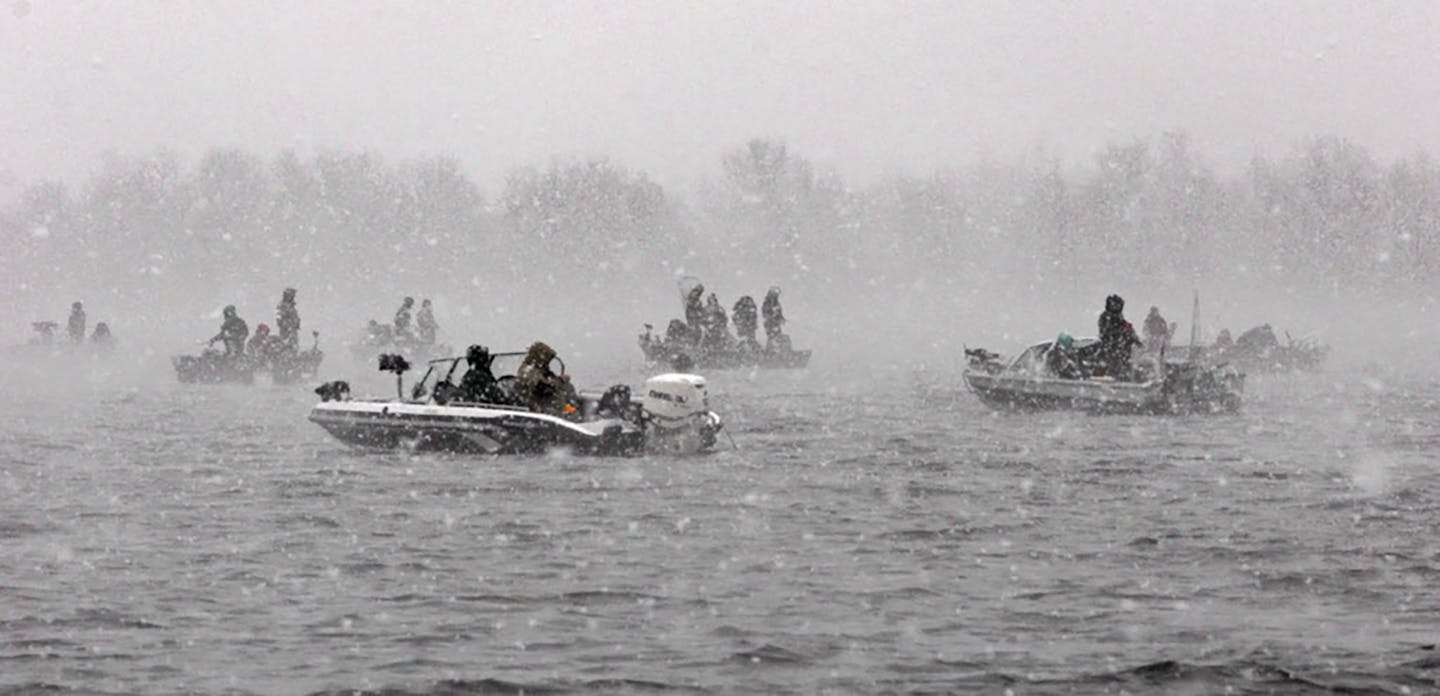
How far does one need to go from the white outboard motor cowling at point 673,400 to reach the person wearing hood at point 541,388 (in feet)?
3.33

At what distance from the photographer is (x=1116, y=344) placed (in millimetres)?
31953

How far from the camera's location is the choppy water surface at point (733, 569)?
10.9 meters

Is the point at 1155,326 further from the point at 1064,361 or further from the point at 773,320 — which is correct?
the point at 1064,361

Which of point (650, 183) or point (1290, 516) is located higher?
point (650, 183)

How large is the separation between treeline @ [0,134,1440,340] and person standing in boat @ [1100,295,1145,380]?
92.6 m

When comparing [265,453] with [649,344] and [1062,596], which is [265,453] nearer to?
[1062,596]

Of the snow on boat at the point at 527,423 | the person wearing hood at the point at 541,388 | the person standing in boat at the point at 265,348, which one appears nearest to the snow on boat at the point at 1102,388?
the snow on boat at the point at 527,423

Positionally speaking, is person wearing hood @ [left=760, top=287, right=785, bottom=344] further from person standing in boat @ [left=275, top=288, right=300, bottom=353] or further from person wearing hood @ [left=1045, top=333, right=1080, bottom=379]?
person wearing hood @ [left=1045, top=333, right=1080, bottom=379]

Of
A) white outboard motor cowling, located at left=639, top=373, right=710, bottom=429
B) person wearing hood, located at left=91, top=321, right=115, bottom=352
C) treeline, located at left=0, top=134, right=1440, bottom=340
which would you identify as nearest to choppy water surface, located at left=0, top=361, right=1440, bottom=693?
white outboard motor cowling, located at left=639, top=373, right=710, bottom=429

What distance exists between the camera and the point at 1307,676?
35.0 ft

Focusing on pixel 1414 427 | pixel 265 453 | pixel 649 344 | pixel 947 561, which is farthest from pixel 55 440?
pixel 649 344

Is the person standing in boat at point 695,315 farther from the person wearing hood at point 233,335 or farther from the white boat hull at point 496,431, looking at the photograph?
the white boat hull at point 496,431

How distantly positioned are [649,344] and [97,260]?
3461 inches

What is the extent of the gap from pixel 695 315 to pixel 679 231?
82.1m
